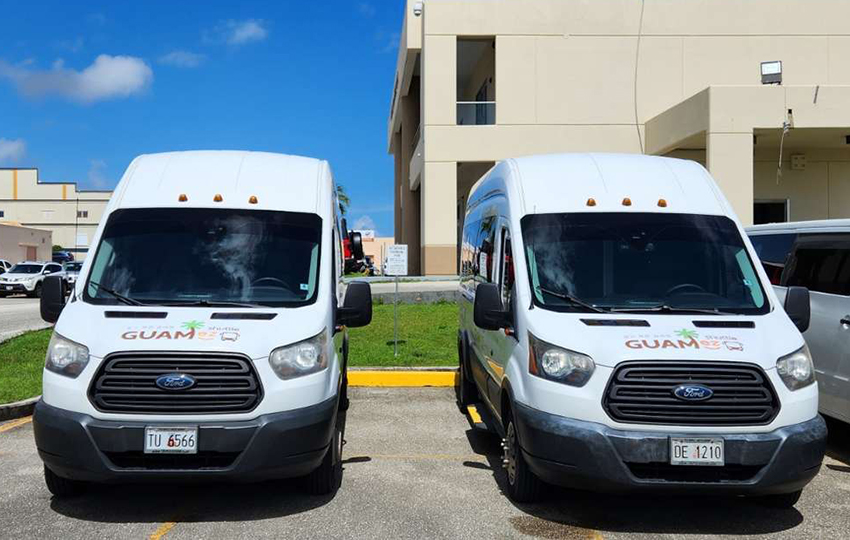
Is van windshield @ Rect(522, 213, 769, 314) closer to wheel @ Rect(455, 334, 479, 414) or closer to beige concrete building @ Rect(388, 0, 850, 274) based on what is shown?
wheel @ Rect(455, 334, 479, 414)

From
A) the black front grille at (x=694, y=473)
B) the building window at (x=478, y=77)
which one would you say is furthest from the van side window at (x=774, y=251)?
the building window at (x=478, y=77)

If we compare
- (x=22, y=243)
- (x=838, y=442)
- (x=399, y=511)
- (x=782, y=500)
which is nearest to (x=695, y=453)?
(x=782, y=500)

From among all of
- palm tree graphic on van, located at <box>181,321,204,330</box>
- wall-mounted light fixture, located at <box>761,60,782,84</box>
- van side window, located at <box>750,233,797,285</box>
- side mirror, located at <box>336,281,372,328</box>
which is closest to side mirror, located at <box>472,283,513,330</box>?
side mirror, located at <box>336,281,372,328</box>

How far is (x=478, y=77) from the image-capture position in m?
29.3

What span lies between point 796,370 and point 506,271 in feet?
7.29

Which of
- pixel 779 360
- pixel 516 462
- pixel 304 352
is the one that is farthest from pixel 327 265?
pixel 779 360

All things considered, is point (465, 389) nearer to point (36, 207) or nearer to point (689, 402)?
point (689, 402)

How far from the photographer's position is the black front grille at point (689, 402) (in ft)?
14.6

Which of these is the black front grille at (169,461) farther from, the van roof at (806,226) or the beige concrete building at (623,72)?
the beige concrete building at (623,72)

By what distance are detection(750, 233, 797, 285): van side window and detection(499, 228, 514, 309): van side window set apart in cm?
329

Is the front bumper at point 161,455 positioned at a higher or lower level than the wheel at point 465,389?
higher

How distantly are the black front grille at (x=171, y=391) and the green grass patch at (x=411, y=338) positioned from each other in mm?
5782

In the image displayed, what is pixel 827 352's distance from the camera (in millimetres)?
6582

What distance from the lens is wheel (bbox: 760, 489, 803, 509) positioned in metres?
4.88
